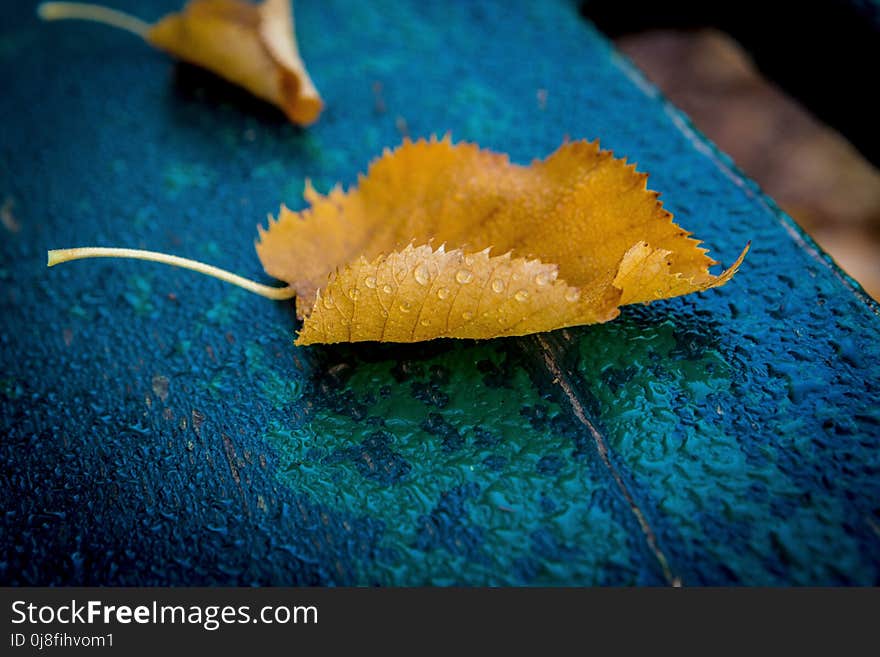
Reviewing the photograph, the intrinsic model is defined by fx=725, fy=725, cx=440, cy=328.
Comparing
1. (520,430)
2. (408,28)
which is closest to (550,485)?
(520,430)

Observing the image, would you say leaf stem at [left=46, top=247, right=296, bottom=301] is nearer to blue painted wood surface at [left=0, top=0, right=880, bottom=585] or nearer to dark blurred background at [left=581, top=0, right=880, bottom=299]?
blue painted wood surface at [left=0, top=0, right=880, bottom=585]

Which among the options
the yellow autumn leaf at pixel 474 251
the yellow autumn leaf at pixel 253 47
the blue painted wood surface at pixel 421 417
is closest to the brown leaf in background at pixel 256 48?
the yellow autumn leaf at pixel 253 47

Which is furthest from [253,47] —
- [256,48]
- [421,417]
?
[421,417]

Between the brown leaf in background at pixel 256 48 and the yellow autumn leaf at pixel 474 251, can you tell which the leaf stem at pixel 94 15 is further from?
the yellow autumn leaf at pixel 474 251

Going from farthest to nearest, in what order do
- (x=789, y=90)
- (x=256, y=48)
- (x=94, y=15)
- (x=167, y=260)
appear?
(x=94, y=15)
(x=789, y=90)
(x=256, y=48)
(x=167, y=260)

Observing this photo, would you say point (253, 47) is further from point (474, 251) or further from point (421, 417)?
point (421, 417)

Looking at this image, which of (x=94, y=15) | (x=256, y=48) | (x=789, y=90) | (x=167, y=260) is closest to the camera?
(x=167, y=260)
